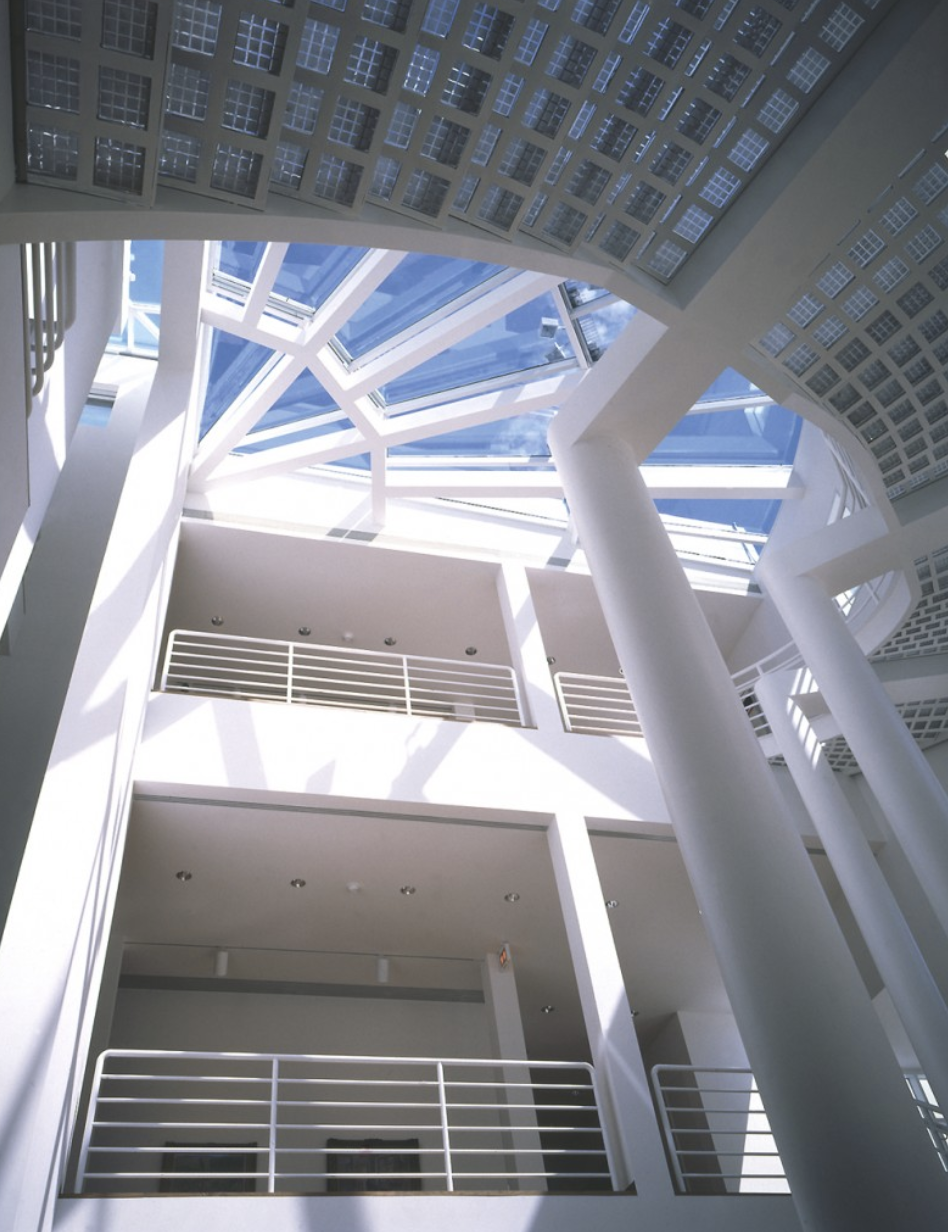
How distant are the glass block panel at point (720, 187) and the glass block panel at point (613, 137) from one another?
1.49 ft

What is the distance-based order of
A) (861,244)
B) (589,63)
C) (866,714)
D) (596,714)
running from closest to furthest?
(589,63), (861,244), (866,714), (596,714)

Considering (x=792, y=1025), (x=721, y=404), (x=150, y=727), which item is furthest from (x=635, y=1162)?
(x=721, y=404)

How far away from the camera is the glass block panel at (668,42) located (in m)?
2.60

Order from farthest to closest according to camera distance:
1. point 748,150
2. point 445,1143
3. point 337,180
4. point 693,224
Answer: point 445,1143, point 693,224, point 748,150, point 337,180

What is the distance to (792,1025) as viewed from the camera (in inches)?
116

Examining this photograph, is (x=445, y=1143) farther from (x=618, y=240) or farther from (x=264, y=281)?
(x=264, y=281)

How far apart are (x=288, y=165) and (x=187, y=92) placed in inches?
12.7

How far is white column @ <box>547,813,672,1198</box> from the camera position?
14.9 ft

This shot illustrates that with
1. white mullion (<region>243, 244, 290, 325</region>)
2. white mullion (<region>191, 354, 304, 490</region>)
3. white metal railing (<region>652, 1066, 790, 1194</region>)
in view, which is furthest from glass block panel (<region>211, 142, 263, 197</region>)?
white metal railing (<region>652, 1066, 790, 1194</region>)

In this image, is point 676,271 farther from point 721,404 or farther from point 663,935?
→ point 663,935

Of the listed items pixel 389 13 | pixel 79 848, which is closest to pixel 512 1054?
pixel 79 848

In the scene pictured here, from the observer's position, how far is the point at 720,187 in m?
3.23

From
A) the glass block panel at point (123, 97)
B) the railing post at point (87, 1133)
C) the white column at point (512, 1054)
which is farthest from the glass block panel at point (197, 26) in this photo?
the white column at point (512, 1054)

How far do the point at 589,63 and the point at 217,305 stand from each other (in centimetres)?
449
